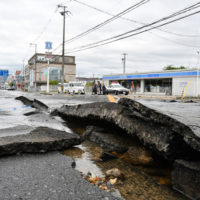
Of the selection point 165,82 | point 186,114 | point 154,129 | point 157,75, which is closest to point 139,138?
point 154,129

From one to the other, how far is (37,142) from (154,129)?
1.62 m

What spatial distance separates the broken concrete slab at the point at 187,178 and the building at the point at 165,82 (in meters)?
22.8

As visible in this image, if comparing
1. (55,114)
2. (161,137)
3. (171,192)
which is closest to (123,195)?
(171,192)

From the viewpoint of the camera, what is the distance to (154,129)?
8.87 feet

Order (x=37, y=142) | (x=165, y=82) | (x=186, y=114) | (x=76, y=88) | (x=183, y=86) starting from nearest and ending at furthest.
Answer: (x=37, y=142)
(x=186, y=114)
(x=183, y=86)
(x=76, y=88)
(x=165, y=82)

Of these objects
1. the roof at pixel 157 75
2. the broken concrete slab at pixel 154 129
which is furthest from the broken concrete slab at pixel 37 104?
the roof at pixel 157 75

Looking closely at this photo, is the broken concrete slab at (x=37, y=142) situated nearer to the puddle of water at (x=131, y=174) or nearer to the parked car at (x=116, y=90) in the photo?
the puddle of water at (x=131, y=174)

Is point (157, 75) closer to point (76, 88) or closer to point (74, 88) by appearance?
point (76, 88)

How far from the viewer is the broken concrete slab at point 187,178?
2096 millimetres

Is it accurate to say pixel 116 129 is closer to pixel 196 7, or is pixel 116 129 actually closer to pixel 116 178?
pixel 116 178

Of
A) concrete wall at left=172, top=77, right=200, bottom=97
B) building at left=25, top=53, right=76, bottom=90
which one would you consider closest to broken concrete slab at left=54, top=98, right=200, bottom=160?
concrete wall at left=172, top=77, right=200, bottom=97

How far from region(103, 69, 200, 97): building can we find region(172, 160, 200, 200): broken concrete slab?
2284cm

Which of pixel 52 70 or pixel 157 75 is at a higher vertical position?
pixel 52 70

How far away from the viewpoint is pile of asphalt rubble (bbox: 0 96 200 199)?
2.21 meters
